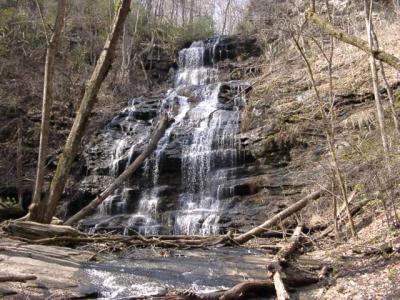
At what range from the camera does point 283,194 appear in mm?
15164

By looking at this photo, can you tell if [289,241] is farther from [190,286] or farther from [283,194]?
[283,194]

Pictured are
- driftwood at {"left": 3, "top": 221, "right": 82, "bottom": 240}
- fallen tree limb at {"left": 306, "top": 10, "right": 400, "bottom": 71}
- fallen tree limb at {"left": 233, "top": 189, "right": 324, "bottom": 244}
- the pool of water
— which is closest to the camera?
fallen tree limb at {"left": 306, "top": 10, "right": 400, "bottom": 71}

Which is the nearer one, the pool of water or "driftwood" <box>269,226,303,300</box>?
"driftwood" <box>269,226,303,300</box>

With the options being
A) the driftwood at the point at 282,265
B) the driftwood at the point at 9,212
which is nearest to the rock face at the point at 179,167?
the driftwood at the point at 9,212

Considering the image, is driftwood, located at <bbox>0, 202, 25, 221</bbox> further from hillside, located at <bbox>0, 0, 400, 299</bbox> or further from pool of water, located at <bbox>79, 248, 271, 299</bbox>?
pool of water, located at <bbox>79, 248, 271, 299</bbox>

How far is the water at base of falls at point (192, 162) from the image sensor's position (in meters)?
15.7

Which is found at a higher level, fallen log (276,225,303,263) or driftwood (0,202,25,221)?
driftwood (0,202,25,221)

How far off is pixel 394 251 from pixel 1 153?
16866 millimetres

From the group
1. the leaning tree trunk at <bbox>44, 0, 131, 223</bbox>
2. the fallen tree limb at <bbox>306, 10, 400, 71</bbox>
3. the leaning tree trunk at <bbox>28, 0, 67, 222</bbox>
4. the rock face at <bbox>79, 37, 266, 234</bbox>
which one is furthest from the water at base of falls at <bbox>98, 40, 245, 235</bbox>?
the fallen tree limb at <bbox>306, 10, 400, 71</bbox>

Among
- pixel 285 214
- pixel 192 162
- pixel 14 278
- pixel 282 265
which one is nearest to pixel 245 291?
pixel 282 265

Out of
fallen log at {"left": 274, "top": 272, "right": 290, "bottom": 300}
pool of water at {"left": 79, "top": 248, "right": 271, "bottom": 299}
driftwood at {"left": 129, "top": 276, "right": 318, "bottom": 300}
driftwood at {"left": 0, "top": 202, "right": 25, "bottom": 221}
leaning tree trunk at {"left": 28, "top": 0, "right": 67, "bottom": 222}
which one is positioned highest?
leaning tree trunk at {"left": 28, "top": 0, "right": 67, "bottom": 222}

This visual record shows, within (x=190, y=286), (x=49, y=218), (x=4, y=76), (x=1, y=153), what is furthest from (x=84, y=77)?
(x=190, y=286)

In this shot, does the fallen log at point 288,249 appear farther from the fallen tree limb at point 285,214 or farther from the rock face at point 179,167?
the rock face at point 179,167

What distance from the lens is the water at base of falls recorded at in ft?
51.6
